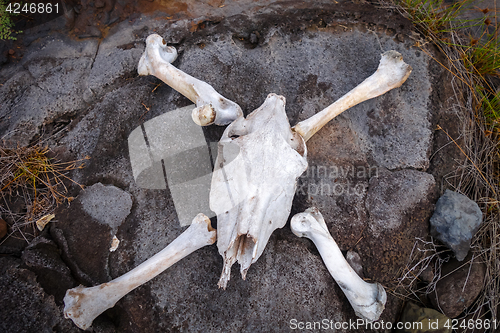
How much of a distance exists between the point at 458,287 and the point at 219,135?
2167 mm

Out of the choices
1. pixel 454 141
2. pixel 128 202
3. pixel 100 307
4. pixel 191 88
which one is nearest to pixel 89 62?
pixel 191 88

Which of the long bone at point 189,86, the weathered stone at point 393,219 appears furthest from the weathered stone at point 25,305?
the weathered stone at point 393,219

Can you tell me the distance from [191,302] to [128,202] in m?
0.86

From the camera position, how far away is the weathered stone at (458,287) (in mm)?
2436

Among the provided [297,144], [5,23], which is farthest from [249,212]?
[5,23]

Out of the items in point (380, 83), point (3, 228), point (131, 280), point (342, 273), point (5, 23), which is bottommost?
point (342, 273)

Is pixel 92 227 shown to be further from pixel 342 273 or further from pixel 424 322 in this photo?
pixel 424 322

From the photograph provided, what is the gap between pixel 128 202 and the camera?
8.00 feet

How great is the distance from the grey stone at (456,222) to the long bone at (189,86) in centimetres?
171

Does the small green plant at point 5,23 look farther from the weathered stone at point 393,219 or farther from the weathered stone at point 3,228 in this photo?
the weathered stone at point 393,219

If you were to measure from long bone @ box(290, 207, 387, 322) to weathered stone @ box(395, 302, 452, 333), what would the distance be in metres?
0.37

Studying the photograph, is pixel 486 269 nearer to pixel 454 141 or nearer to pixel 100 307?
pixel 454 141

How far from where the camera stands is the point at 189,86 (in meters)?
2.49

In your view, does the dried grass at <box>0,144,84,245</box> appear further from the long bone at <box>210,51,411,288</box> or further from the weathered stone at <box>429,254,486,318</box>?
the weathered stone at <box>429,254,486,318</box>
